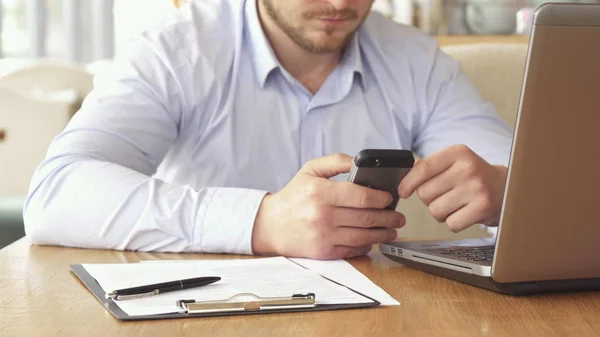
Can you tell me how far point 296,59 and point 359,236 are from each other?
65cm

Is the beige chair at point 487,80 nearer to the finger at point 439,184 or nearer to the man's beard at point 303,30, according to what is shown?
the man's beard at point 303,30

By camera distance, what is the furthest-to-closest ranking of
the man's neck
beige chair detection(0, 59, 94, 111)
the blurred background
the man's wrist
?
beige chair detection(0, 59, 94, 111) < the blurred background < the man's neck < the man's wrist

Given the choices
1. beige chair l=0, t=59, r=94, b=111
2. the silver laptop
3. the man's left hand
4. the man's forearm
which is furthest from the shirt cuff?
beige chair l=0, t=59, r=94, b=111

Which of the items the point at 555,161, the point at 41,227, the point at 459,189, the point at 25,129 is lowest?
the point at 25,129

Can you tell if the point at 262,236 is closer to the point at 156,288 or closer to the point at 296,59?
the point at 156,288

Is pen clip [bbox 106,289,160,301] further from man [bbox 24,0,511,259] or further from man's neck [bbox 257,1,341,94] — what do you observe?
man's neck [bbox 257,1,341,94]

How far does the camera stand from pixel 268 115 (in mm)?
1639

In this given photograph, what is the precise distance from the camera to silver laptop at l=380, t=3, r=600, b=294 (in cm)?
80

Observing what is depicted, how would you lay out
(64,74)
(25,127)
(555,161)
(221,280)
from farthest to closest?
(64,74) → (25,127) → (221,280) → (555,161)

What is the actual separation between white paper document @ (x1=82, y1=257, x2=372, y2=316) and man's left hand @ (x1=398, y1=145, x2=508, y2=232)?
8.6 inches

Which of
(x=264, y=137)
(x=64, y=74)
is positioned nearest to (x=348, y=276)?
(x=264, y=137)

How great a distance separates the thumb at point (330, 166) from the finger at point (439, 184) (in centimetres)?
11

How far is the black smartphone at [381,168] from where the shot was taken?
104 cm

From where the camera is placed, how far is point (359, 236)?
44.1 inches
